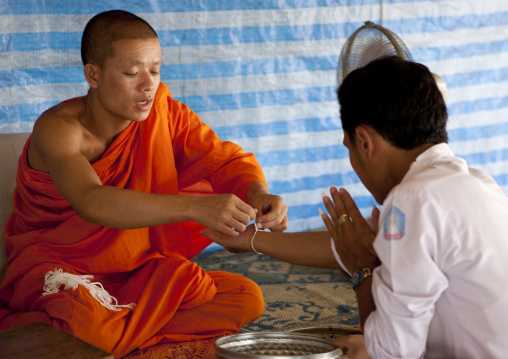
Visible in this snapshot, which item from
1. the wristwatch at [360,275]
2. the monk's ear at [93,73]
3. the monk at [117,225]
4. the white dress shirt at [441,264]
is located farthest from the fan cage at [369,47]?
the white dress shirt at [441,264]

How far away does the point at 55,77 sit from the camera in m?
3.82

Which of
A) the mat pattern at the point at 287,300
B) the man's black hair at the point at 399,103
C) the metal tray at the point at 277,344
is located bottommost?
the mat pattern at the point at 287,300

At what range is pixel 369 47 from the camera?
11.9 feet

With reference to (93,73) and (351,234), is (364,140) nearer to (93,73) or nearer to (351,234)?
(351,234)

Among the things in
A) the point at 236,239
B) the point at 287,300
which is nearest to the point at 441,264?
the point at 236,239

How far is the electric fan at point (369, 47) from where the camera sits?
339 centimetres

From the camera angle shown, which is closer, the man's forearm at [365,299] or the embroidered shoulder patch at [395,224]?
the embroidered shoulder patch at [395,224]

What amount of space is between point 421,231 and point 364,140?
13.5 inches

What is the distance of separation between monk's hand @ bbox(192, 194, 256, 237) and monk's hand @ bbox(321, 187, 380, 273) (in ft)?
1.27

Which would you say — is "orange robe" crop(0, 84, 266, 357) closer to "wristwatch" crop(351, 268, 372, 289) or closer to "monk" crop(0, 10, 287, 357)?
"monk" crop(0, 10, 287, 357)

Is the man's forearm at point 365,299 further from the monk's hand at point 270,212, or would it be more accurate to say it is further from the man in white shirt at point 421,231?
the monk's hand at point 270,212

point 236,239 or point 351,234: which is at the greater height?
point 351,234

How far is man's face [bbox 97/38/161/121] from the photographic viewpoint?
7.80 feet

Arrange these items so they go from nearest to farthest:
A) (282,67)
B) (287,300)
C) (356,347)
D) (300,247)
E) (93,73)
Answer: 1. (356,347)
2. (300,247)
3. (93,73)
4. (287,300)
5. (282,67)
